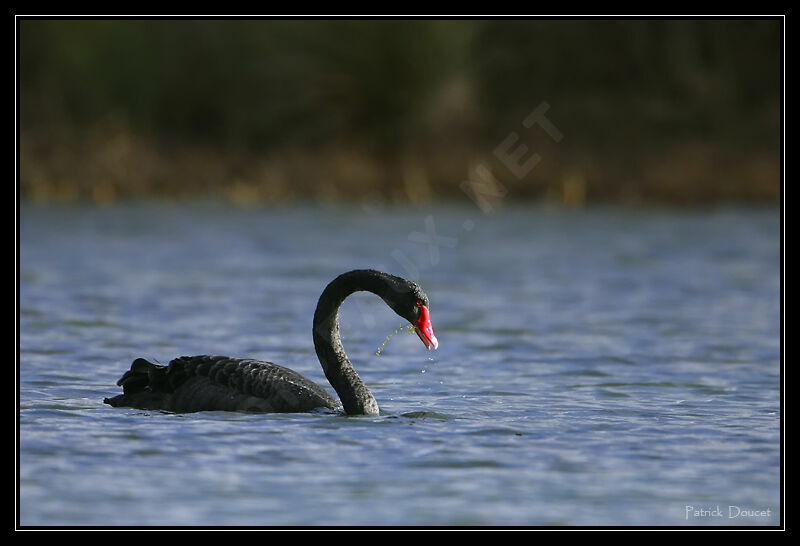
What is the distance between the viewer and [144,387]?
973 cm

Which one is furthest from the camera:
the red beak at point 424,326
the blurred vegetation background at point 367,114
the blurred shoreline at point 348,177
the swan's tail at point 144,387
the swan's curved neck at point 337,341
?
A: the blurred vegetation background at point 367,114

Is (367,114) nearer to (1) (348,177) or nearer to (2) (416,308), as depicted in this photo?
(1) (348,177)

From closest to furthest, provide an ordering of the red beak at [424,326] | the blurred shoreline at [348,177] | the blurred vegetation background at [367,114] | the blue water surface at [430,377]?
the blue water surface at [430,377] < the red beak at [424,326] < the blurred shoreline at [348,177] < the blurred vegetation background at [367,114]

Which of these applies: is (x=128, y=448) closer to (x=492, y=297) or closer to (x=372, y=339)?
(x=372, y=339)

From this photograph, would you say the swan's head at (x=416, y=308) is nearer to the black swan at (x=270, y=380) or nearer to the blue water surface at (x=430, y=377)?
the black swan at (x=270, y=380)

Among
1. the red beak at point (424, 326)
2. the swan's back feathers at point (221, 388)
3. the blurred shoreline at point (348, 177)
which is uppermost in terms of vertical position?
the blurred shoreline at point (348, 177)

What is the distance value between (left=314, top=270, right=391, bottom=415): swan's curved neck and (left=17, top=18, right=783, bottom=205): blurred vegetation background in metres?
20.5

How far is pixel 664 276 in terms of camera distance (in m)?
20.4

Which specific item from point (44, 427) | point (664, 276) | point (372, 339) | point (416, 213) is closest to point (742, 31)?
point (416, 213)

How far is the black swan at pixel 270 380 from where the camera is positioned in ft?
30.8

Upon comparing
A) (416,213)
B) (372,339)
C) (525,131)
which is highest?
(525,131)

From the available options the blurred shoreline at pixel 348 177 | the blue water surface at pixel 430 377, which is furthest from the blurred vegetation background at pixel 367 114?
the blue water surface at pixel 430 377

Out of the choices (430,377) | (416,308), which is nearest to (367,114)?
(430,377)
